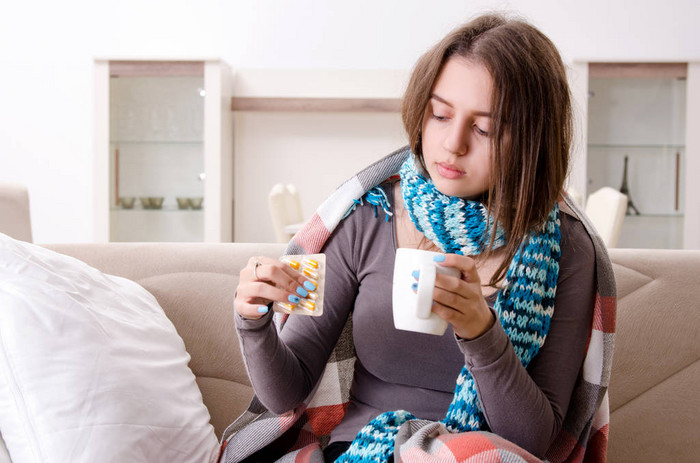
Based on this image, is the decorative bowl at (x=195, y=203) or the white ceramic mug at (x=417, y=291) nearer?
the white ceramic mug at (x=417, y=291)

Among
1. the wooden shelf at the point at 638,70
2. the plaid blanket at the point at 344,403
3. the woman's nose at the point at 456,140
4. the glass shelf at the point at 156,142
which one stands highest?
the wooden shelf at the point at 638,70

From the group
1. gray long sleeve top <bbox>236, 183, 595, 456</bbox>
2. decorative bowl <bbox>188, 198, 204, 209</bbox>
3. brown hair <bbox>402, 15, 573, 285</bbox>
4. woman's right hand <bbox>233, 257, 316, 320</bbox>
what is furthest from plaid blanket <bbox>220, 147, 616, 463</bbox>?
decorative bowl <bbox>188, 198, 204, 209</bbox>

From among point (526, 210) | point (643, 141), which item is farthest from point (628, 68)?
point (526, 210)

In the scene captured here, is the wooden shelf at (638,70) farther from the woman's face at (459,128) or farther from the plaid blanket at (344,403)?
the woman's face at (459,128)

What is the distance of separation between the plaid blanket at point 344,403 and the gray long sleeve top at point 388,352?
2 centimetres

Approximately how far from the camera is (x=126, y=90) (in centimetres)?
384

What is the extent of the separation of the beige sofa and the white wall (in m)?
2.83

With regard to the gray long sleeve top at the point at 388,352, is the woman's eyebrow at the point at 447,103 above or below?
above

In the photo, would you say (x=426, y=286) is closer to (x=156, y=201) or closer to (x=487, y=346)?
(x=487, y=346)

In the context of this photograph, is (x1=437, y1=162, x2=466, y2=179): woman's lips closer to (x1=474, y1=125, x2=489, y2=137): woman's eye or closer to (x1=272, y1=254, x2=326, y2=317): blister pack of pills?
(x1=474, y1=125, x2=489, y2=137): woman's eye

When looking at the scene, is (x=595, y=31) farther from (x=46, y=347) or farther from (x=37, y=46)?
(x=46, y=347)

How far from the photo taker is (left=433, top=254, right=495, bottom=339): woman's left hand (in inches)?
30.5

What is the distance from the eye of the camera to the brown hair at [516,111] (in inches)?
→ 38.4

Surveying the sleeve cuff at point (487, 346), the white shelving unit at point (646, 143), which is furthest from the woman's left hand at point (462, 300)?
the white shelving unit at point (646, 143)
